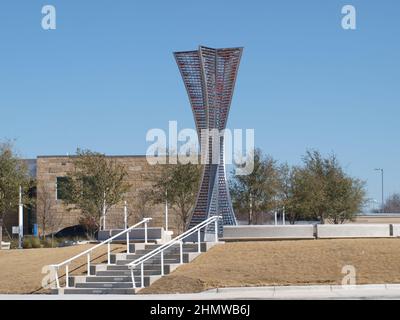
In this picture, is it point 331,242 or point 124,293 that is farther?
point 331,242

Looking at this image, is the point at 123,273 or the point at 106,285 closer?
the point at 106,285

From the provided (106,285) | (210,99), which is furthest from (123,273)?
(210,99)

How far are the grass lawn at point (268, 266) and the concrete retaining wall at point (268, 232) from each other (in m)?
1.49

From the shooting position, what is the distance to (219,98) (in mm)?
32719

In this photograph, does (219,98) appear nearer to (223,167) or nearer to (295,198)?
(223,167)

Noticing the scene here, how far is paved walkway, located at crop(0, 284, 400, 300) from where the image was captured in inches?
780

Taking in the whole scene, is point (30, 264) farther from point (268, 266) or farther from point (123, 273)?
point (268, 266)

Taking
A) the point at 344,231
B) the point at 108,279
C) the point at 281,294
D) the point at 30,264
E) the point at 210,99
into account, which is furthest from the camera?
the point at 210,99

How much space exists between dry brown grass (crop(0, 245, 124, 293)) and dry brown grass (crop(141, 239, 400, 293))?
3771 millimetres

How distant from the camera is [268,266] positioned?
23.5 m

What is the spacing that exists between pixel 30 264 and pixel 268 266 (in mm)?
8479

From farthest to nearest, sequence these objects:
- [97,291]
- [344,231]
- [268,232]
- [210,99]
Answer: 1. [210,99]
2. [268,232]
3. [344,231]
4. [97,291]
